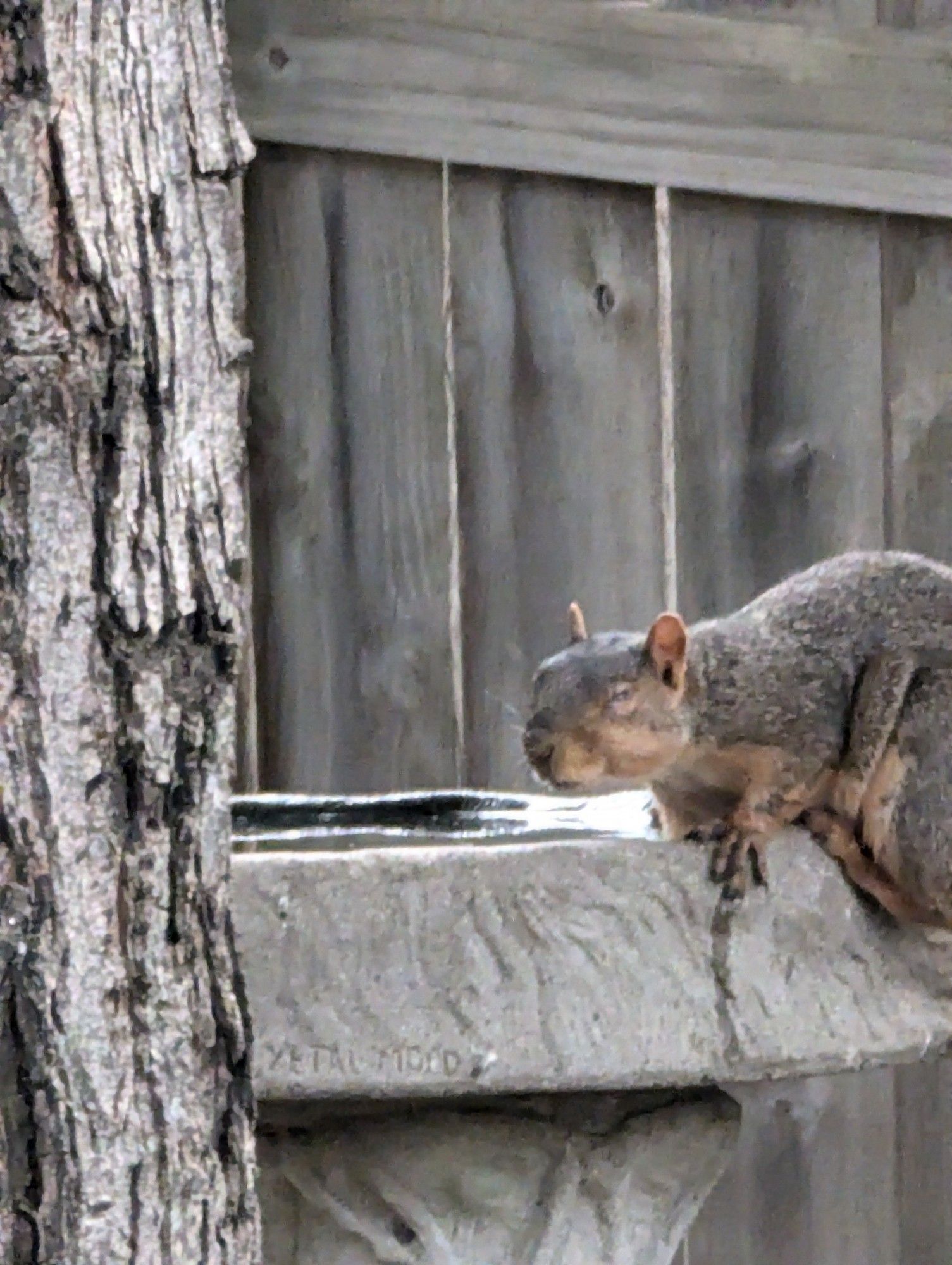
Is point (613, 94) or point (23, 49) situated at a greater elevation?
point (613, 94)

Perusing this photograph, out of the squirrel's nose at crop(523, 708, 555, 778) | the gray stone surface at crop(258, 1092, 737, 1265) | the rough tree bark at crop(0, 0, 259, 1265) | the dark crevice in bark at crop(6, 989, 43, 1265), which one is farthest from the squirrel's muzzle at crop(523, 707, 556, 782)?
the dark crevice in bark at crop(6, 989, 43, 1265)

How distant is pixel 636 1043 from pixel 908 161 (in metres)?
1.28

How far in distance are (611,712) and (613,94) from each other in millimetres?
917

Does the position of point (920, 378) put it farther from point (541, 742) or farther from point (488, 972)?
point (488, 972)

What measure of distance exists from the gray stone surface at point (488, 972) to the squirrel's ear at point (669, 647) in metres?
Answer: 0.23

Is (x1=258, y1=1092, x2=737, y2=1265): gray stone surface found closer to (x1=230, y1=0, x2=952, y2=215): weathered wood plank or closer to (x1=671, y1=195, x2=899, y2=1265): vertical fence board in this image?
(x1=671, y1=195, x2=899, y2=1265): vertical fence board

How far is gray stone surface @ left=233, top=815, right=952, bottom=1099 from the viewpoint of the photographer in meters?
1.54

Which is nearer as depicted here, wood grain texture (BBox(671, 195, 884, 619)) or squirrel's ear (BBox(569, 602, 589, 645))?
squirrel's ear (BBox(569, 602, 589, 645))

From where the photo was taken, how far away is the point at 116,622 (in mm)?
1135

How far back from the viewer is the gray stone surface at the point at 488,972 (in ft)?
5.05

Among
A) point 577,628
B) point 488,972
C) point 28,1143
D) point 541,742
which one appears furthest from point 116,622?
point 577,628

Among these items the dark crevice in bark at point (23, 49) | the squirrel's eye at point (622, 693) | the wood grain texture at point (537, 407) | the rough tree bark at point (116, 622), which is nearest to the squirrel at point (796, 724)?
the squirrel's eye at point (622, 693)

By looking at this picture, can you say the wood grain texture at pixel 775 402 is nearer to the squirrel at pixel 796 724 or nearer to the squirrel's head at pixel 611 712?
the squirrel at pixel 796 724

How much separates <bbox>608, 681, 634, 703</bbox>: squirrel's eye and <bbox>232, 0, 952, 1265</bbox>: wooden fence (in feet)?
2.00
